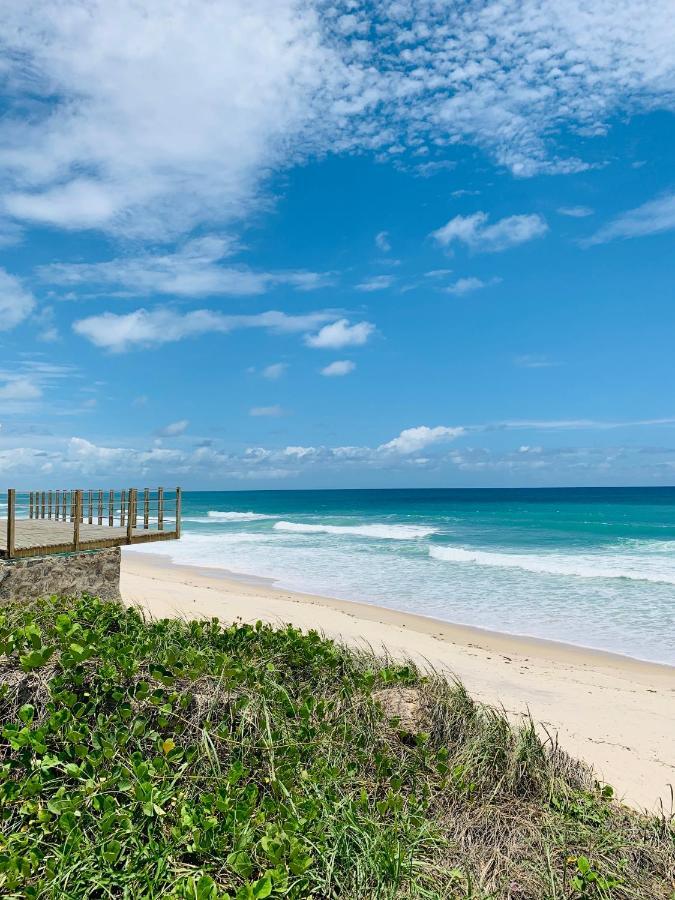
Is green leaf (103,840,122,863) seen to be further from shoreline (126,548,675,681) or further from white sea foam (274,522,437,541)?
white sea foam (274,522,437,541)

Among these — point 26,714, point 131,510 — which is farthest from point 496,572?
point 26,714

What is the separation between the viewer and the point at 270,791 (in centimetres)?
398

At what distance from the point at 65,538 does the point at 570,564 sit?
20634 millimetres

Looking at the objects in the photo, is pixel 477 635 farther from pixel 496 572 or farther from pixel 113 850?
pixel 113 850

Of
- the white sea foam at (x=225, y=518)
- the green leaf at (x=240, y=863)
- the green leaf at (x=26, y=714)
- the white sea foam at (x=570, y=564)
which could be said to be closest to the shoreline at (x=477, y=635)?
the white sea foam at (x=570, y=564)

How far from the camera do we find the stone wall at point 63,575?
33.7ft

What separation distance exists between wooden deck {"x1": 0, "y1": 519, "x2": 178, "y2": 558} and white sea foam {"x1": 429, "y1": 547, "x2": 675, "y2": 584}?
16.4m

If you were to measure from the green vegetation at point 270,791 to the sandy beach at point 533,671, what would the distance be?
0.98 metres

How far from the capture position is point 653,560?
27859 millimetres

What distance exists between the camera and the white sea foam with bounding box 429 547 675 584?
23.3m

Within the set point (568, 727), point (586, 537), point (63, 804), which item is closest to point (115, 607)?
point (63, 804)

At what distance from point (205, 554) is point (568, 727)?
80.2 ft

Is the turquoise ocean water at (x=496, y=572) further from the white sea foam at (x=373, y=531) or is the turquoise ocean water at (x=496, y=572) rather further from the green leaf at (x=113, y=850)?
the green leaf at (x=113, y=850)

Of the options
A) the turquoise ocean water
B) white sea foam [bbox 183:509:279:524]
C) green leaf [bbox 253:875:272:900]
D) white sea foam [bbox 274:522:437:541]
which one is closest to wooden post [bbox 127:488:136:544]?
the turquoise ocean water
